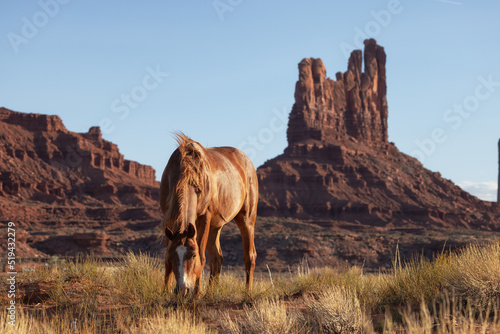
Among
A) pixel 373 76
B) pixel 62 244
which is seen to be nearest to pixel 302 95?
pixel 373 76

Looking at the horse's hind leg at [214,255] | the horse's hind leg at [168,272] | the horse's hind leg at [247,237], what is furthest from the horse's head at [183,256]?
the horse's hind leg at [247,237]

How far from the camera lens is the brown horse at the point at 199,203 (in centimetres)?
608

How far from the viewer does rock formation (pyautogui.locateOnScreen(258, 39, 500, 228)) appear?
96.6m

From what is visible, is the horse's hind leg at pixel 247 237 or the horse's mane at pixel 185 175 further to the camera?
the horse's hind leg at pixel 247 237

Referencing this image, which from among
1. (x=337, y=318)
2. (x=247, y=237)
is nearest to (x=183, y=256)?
(x=337, y=318)

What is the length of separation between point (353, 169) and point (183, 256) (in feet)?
345

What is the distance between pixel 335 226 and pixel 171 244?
79.1 m

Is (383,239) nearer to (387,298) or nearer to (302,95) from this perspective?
(387,298)

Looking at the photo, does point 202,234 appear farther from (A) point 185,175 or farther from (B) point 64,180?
(B) point 64,180

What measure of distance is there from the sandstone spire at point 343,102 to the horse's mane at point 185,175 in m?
115

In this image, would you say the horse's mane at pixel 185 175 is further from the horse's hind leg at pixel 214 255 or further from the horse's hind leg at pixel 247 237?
the horse's hind leg at pixel 247 237

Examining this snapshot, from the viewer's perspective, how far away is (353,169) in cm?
10819

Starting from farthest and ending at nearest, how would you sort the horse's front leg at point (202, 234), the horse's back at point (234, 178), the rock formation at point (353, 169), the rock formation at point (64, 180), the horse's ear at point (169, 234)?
the rock formation at point (353, 169) → the rock formation at point (64, 180) → the horse's back at point (234, 178) → the horse's front leg at point (202, 234) → the horse's ear at point (169, 234)

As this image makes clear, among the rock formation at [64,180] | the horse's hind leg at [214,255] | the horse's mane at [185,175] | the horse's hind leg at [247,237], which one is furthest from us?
the rock formation at [64,180]
